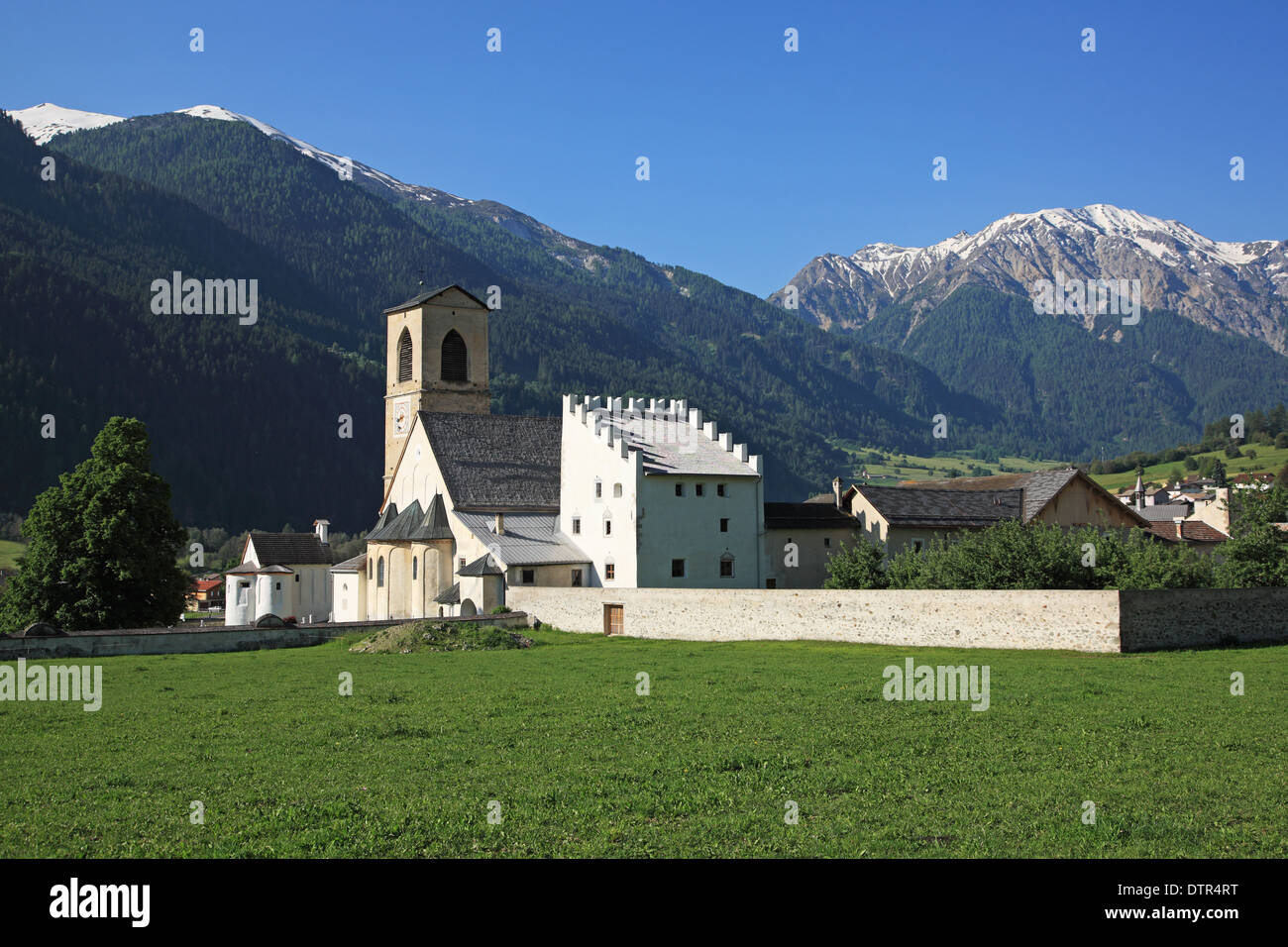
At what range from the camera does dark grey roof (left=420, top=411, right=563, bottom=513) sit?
64.2 meters

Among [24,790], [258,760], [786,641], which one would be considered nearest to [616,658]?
[786,641]

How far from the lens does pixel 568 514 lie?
6134 centimetres

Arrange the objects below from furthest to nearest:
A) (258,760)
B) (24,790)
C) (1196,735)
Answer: (1196,735)
(258,760)
(24,790)

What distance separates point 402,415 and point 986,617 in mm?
51934

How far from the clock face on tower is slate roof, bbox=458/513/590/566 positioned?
62.1ft

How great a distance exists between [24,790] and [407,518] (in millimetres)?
49918

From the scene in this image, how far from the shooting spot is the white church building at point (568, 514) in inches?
2194

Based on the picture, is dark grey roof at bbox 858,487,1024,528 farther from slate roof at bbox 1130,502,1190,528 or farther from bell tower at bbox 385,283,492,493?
slate roof at bbox 1130,502,1190,528

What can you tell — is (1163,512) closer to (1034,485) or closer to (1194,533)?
(1194,533)

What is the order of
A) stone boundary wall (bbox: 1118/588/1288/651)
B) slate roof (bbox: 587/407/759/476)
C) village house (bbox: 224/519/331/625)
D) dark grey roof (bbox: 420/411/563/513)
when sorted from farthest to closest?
village house (bbox: 224/519/331/625), dark grey roof (bbox: 420/411/563/513), slate roof (bbox: 587/407/759/476), stone boundary wall (bbox: 1118/588/1288/651)

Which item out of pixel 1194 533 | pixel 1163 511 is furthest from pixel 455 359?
pixel 1163 511

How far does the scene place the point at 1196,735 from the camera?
61.9 feet

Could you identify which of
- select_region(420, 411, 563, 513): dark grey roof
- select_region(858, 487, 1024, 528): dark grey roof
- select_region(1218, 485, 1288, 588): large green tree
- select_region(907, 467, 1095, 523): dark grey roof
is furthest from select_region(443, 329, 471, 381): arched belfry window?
select_region(1218, 485, 1288, 588): large green tree

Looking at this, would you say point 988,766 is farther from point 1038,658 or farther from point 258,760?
point 1038,658
